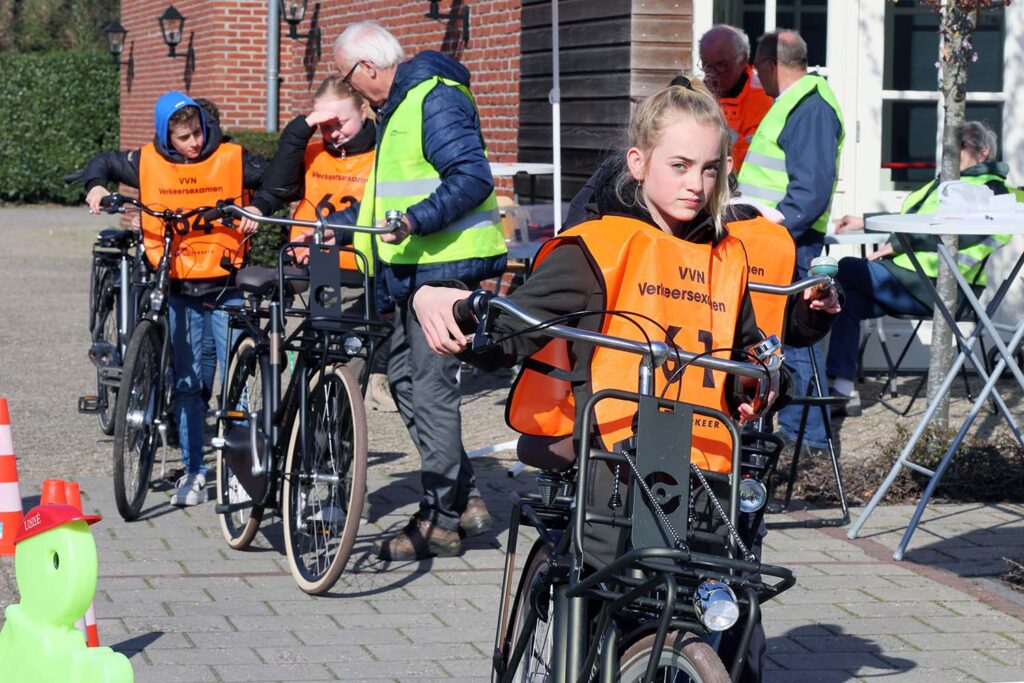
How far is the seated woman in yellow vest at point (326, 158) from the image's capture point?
7.68 meters

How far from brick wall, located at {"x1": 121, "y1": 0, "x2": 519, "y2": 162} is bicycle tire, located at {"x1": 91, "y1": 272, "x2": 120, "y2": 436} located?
374cm

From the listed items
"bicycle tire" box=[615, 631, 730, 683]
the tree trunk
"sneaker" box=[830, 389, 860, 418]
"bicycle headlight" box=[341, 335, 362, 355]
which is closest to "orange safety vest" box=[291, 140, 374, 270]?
"bicycle headlight" box=[341, 335, 362, 355]

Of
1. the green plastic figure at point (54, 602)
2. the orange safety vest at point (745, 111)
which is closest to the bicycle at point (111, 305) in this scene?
the orange safety vest at point (745, 111)

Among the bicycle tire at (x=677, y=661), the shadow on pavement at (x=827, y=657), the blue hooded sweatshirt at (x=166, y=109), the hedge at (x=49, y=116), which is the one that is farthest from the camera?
the hedge at (x=49, y=116)

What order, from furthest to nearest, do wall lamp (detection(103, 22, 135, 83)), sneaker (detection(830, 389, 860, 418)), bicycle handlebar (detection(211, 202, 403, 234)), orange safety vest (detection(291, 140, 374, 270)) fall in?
wall lamp (detection(103, 22, 135, 83))
sneaker (detection(830, 389, 860, 418))
orange safety vest (detection(291, 140, 374, 270))
bicycle handlebar (detection(211, 202, 403, 234))

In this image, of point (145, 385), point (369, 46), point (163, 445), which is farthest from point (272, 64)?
point (369, 46)

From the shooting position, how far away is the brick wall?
1198 centimetres

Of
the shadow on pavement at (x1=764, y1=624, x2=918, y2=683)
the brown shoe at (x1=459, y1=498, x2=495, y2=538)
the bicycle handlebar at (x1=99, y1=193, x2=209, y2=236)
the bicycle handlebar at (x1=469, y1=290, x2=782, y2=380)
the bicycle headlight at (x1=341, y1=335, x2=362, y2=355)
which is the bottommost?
the shadow on pavement at (x1=764, y1=624, x2=918, y2=683)

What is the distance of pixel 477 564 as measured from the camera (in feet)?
19.9

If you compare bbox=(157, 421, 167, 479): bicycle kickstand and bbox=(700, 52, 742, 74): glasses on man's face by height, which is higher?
bbox=(700, 52, 742, 74): glasses on man's face

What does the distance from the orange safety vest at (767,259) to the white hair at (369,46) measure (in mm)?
2278

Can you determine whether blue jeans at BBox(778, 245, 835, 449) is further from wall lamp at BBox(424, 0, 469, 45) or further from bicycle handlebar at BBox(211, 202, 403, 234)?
wall lamp at BBox(424, 0, 469, 45)

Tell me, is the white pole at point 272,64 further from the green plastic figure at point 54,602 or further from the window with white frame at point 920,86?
the green plastic figure at point 54,602

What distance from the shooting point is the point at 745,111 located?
8117 millimetres
